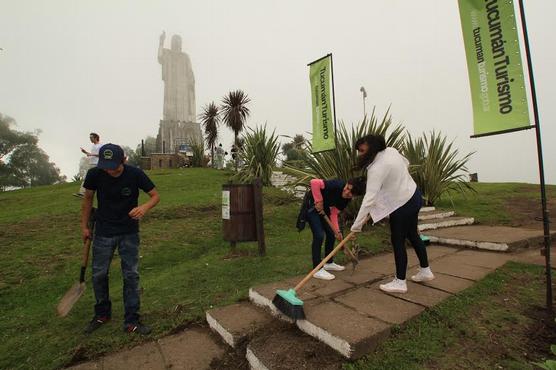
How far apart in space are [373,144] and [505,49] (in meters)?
A: 1.50

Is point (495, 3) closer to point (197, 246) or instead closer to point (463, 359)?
point (463, 359)

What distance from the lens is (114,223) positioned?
2914 millimetres

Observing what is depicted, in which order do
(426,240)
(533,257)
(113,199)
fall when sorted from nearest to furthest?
(113,199) < (533,257) < (426,240)

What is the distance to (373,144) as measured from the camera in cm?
316

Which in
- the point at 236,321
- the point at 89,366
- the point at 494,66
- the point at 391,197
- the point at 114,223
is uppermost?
the point at 494,66

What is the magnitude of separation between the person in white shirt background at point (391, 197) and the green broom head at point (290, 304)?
936 millimetres

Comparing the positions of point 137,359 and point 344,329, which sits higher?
point 344,329

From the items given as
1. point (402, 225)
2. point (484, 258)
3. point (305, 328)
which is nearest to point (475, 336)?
point (402, 225)

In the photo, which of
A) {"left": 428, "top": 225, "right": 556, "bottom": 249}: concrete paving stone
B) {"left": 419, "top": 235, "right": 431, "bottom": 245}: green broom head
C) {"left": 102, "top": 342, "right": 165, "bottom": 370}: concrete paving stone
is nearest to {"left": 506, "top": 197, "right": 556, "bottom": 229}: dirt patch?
{"left": 428, "top": 225, "right": 556, "bottom": 249}: concrete paving stone

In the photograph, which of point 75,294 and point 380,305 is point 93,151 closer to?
point 75,294

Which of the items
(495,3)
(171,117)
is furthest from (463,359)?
(171,117)

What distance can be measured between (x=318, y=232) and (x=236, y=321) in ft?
4.79

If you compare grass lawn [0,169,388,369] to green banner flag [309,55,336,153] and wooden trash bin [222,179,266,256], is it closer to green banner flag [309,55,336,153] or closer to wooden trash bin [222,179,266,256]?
wooden trash bin [222,179,266,256]

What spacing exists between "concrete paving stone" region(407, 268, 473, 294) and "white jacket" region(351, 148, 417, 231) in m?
0.95
